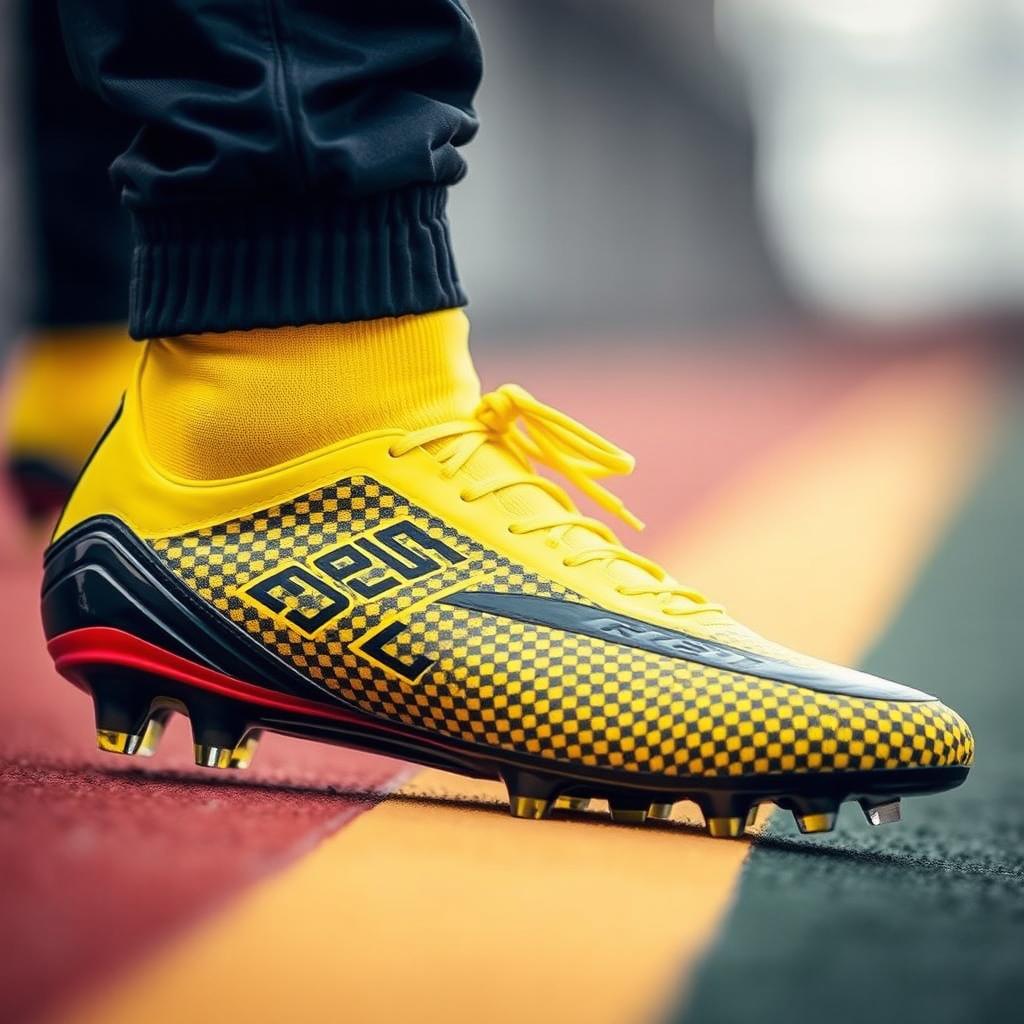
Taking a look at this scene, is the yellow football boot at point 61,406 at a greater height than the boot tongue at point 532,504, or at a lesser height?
lesser

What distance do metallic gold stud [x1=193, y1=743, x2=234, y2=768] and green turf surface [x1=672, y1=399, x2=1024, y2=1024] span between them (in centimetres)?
43

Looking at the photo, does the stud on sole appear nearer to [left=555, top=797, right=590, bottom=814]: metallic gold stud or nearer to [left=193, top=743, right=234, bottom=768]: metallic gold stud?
[left=555, top=797, right=590, bottom=814]: metallic gold stud

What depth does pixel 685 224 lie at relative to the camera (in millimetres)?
25016

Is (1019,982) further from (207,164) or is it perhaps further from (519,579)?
(207,164)

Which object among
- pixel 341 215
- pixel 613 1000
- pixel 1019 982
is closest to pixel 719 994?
pixel 613 1000

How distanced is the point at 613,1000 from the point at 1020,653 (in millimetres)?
1690

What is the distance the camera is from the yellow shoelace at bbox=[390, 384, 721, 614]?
1.30m

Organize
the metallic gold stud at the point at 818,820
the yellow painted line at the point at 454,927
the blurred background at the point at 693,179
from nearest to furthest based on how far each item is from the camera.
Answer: the yellow painted line at the point at 454,927 → the metallic gold stud at the point at 818,820 → the blurred background at the point at 693,179

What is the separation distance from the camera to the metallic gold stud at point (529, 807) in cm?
123

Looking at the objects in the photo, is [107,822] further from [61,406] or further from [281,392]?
[61,406]

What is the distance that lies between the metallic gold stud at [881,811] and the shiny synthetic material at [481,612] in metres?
0.02

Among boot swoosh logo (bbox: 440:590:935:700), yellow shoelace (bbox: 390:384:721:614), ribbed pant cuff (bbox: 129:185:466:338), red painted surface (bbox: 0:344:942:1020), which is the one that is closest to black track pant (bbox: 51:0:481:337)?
ribbed pant cuff (bbox: 129:185:466:338)

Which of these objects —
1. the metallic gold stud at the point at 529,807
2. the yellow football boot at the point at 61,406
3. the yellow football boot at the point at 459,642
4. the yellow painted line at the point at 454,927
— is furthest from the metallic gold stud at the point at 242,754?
the yellow football boot at the point at 61,406

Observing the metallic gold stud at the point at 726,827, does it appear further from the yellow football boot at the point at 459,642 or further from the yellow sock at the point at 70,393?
the yellow sock at the point at 70,393
